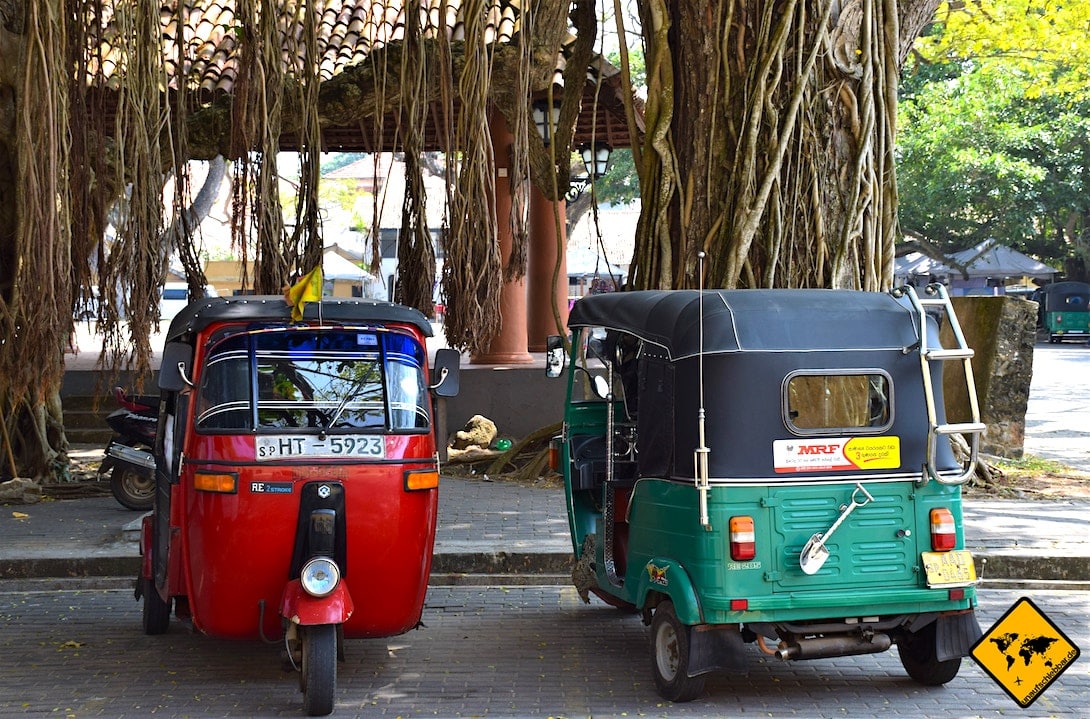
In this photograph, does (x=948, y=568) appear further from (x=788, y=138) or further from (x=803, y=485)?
(x=788, y=138)

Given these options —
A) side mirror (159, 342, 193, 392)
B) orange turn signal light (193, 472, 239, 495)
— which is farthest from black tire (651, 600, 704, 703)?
side mirror (159, 342, 193, 392)

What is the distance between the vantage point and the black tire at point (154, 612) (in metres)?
6.69

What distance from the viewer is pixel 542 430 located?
11.9 m

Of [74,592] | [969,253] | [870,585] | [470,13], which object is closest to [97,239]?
[74,592]

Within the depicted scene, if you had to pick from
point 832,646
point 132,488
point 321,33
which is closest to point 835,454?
point 832,646

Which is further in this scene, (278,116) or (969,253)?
(969,253)

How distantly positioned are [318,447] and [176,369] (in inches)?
30.2

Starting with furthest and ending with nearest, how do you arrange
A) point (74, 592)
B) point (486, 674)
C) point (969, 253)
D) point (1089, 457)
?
point (969, 253) < point (1089, 457) < point (74, 592) < point (486, 674)

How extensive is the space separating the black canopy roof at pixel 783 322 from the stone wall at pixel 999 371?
6669 millimetres

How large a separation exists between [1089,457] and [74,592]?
9.78 metres

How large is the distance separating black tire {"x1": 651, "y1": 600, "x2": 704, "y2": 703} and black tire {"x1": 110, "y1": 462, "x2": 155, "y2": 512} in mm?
5682

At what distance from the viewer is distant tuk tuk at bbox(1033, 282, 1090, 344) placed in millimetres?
36375

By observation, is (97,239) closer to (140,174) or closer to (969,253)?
(140,174)

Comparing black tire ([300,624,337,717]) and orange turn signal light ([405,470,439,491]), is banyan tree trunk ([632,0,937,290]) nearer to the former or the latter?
orange turn signal light ([405,470,439,491])
